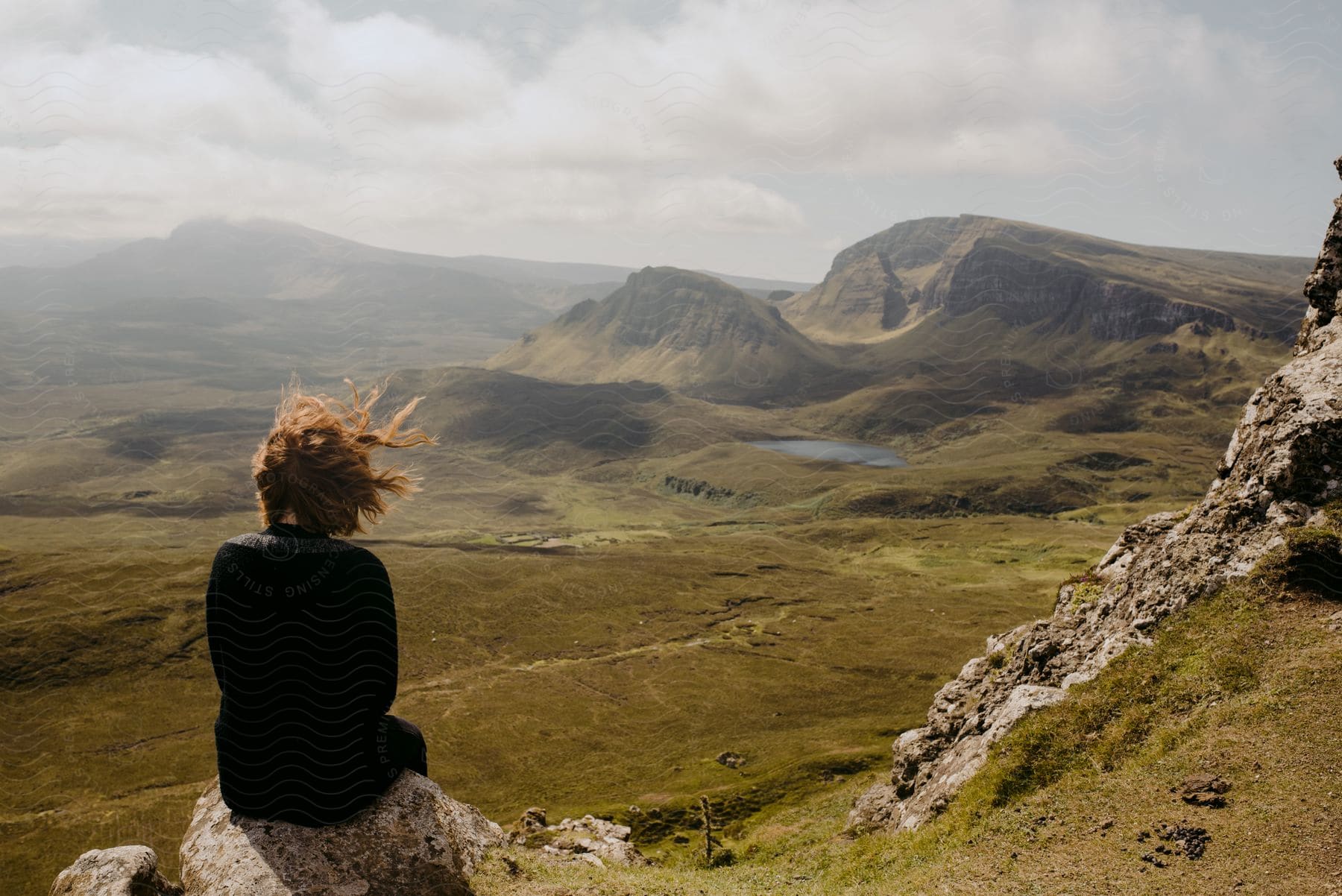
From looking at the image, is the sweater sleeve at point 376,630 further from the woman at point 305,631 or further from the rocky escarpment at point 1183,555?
the rocky escarpment at point 1183,555

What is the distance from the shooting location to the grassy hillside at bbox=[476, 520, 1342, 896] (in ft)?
37.4

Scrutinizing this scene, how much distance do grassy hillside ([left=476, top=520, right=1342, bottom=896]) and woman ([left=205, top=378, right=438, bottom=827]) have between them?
2663 mm

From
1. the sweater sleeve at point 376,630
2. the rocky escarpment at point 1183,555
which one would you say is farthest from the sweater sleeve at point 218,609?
the rocky escarpment at point 1183,555

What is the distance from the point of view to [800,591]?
171m

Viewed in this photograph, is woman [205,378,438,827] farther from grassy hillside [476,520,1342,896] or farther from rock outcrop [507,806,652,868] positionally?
rock outcrop [507,806,652,868]

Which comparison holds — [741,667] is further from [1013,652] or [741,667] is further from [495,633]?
[1013,652]

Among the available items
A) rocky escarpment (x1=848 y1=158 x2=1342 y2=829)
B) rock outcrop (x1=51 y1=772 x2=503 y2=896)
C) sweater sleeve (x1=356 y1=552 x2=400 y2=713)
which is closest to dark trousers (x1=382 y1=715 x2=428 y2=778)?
rock outcrop (x1=51 y1=772 x2=503 y2=896)

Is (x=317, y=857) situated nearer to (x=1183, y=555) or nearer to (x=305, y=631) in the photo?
(x=305, y=631)

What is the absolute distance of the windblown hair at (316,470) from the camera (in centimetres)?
854

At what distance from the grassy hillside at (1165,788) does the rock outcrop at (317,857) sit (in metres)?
0.85

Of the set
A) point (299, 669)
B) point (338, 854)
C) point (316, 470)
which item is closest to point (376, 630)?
point (299, 669)

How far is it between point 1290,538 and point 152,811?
97483mm

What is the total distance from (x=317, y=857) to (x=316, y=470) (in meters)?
4.48

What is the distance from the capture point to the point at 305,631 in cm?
827
